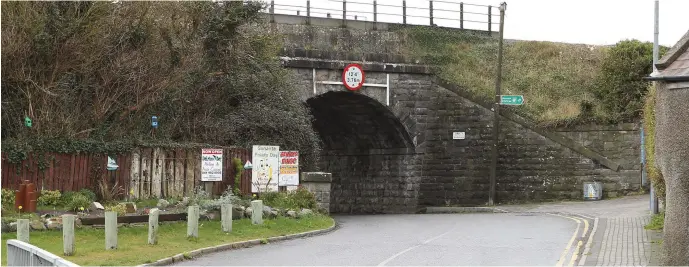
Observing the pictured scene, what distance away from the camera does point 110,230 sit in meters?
15.6

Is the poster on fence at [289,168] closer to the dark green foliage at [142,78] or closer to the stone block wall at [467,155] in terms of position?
the dark green foliage at [142,78]

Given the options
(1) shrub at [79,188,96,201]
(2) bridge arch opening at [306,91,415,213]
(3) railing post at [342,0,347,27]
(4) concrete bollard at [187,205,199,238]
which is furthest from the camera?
(2) bridge arch opening at [306,91,415,213]

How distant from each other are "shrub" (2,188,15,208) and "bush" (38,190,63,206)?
0.78m

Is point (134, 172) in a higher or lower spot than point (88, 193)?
higher

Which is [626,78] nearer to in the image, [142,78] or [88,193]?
[142,78]

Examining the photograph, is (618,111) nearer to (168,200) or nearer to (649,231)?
(649,231)

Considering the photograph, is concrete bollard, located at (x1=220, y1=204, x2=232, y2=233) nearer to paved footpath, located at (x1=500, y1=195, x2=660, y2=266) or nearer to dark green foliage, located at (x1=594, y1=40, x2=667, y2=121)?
paved footpath, located at (x1=500, y1=195, x2=660, y2=266)

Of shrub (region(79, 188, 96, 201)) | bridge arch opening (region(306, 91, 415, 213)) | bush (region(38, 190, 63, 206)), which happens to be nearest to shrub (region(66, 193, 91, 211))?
bush (region(38, 190, 63, 206))

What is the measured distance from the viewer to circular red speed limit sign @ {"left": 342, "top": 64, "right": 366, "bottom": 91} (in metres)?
32.5

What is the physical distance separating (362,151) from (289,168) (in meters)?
12.4

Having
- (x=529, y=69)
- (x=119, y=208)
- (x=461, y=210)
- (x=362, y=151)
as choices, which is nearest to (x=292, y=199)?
(x=119, y=208)

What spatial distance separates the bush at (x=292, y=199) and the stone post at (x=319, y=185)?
14.8 inches

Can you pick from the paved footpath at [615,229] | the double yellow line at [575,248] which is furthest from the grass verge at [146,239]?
the paved footpath at [615,229]

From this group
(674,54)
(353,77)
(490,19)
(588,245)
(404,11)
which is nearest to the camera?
(674,54)
